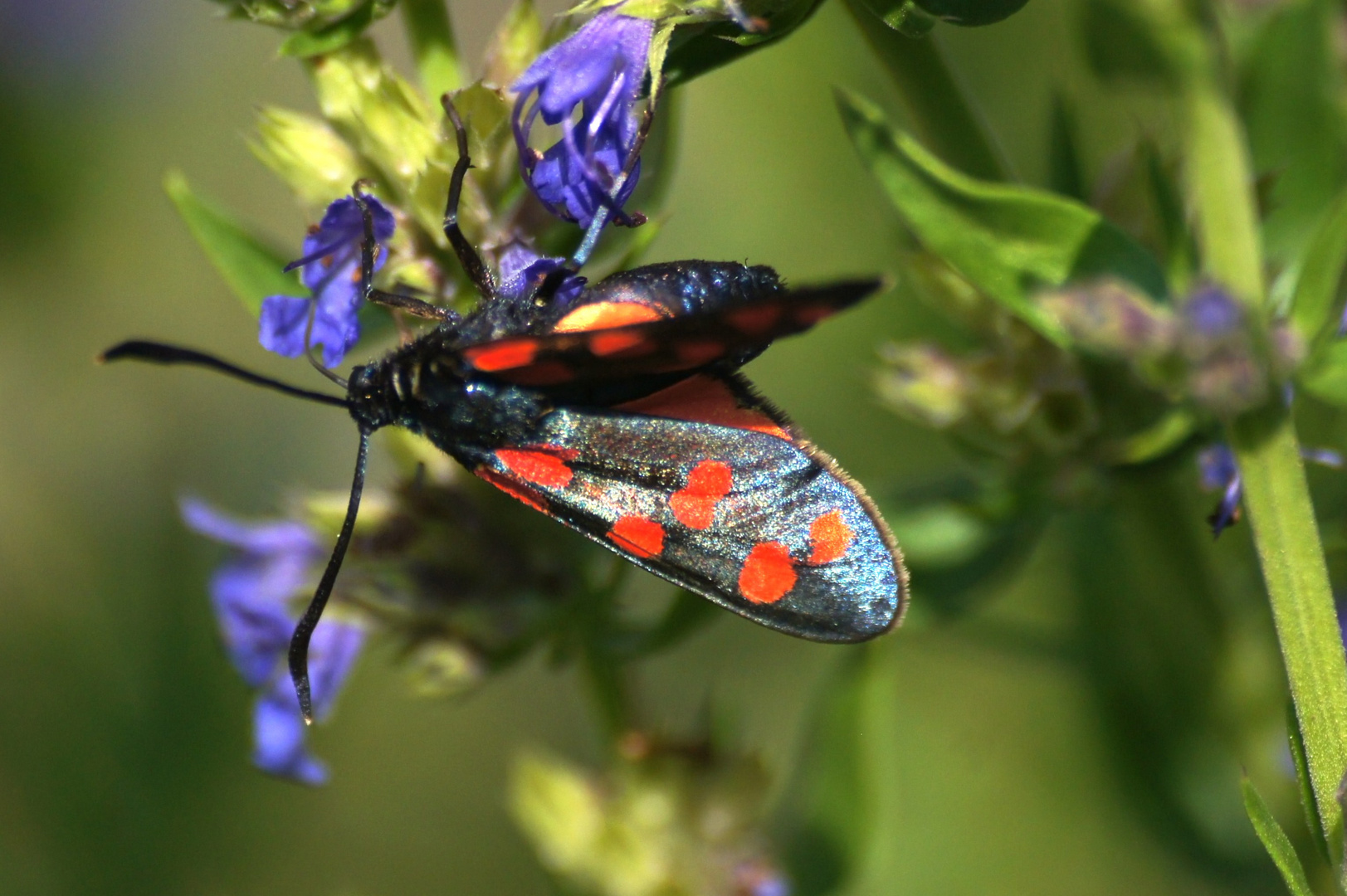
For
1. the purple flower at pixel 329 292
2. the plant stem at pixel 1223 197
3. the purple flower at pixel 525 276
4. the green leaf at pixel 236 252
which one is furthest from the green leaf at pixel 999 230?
the green leaf at pixel 236 252

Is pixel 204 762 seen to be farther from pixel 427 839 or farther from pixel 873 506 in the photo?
pixel 873 506

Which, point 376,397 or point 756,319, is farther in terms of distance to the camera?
point 376,397

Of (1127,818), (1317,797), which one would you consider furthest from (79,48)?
(1317,797)

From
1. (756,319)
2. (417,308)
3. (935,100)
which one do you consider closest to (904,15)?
(935,100)

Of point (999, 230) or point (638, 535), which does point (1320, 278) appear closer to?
point (999, 230)

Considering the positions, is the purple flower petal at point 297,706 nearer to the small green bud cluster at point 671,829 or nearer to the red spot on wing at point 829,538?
the small green bud cluster at point 671,829

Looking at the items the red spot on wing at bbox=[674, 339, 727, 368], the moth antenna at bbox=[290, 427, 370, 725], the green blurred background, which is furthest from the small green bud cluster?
the red spot on wing at bbox=[674, 339, 727, 368]
